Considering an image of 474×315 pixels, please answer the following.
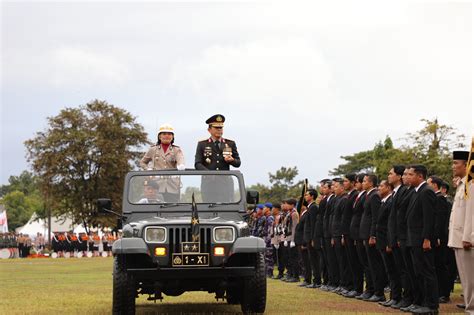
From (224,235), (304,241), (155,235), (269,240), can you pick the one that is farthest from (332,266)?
(269,240)

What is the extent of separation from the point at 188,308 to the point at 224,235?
308cm

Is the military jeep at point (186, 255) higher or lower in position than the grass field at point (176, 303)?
higher

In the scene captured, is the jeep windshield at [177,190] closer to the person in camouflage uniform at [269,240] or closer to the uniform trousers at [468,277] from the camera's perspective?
the uniform trousers at [468,277]

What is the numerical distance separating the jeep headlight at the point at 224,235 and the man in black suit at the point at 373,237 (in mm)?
4028

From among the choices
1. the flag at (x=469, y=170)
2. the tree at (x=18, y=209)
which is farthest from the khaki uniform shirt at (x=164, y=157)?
the tree at (x=18, y=209)

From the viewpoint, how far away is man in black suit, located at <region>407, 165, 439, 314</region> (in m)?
13.5

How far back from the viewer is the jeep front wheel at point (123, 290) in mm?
12695

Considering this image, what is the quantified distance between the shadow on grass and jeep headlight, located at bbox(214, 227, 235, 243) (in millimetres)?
2027

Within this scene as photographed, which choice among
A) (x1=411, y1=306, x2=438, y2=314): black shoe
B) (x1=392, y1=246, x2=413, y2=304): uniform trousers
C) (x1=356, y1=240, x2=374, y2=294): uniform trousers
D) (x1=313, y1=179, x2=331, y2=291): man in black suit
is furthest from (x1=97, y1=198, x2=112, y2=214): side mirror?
(x1=313, y1=179, x2=331, y2=291): man in black suit

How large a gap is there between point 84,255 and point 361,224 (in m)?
45.6

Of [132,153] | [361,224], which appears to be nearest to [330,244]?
[361,224]

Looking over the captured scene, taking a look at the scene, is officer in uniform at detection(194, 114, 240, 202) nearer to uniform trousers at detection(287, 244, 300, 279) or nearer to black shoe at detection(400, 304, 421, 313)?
black shoe at detection(400, 304, 421, 313)

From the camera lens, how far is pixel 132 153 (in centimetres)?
7250

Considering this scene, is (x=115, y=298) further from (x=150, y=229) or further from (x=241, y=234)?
(x=241, y=234)
